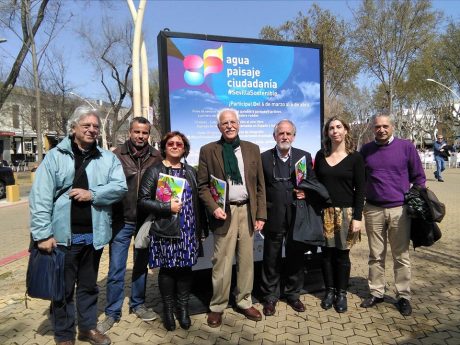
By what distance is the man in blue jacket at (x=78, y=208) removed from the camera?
2.75 m

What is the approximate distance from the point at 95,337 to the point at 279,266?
1.86 metres

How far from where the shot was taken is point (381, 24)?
22828 mm

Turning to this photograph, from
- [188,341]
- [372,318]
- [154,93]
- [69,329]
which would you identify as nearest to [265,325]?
[188,341]

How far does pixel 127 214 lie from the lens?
3.41 meters

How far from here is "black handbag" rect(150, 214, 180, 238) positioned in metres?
3.19

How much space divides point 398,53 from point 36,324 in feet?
83.6

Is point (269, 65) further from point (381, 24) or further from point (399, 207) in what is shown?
point (381, 24)

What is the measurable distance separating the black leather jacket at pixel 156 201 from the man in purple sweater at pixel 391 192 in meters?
1.75

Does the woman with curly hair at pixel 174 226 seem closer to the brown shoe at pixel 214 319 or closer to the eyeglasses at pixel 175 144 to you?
the eyeglasses at pixel 175 144

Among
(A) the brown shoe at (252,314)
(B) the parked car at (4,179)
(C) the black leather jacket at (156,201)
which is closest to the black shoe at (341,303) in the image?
(A) the brown shoe at (252,314)

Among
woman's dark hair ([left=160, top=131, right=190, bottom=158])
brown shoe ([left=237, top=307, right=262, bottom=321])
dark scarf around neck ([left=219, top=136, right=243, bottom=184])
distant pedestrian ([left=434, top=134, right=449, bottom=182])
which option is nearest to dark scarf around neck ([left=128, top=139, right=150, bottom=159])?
woman's dark hair ([left=160, top=131, right=190, bottom=158])

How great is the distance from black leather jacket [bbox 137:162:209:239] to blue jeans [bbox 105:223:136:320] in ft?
0.49

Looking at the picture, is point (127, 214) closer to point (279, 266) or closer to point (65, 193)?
point (65, 193)

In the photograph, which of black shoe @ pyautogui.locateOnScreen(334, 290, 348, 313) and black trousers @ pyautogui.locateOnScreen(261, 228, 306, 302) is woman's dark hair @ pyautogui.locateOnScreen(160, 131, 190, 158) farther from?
black shoe @ pyautogui.locateOnScreen(334, 290, 348, 313)
